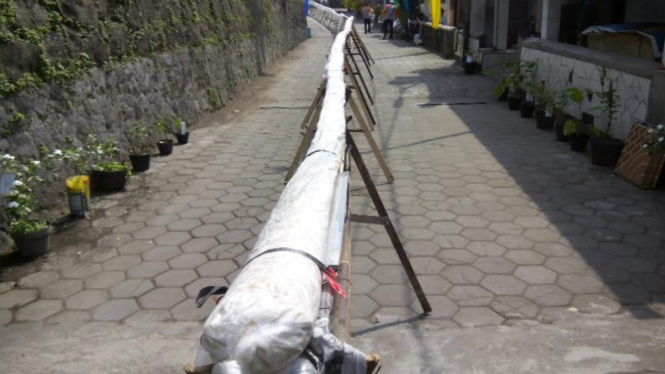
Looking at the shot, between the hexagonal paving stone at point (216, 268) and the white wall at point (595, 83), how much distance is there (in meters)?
5.33

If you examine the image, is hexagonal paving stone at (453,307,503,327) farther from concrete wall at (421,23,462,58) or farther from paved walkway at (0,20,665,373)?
concrete wall at (421,23,462,58)

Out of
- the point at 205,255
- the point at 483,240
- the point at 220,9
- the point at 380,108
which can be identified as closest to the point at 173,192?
the point at 205,255

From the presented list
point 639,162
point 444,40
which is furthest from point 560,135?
point 444,40

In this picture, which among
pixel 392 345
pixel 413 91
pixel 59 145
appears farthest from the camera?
Answer: pixel 413 91

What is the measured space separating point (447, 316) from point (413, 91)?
10.0 m

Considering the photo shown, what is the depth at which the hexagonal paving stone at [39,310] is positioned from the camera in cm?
386

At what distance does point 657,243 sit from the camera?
4.75m

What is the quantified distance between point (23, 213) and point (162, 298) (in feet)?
5.23

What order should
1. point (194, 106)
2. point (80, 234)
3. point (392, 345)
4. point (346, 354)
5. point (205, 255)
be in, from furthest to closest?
point (194, 106)
point (80, 234)
point (205, 255)
point (392, 345)
point (346, 354)

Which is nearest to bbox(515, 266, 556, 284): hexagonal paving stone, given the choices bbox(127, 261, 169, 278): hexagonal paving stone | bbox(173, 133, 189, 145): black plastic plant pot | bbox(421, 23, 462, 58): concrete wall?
bbox(127, 261, 169, 278): hexagonal paving stone

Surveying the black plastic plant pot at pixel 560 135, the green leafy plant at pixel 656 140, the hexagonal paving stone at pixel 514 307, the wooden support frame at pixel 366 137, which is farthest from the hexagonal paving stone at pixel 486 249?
the black plastic plant pot at pixel 560 135

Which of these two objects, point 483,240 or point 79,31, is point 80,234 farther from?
point 483,240

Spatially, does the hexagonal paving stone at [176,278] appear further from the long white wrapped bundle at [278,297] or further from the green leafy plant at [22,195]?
the long white wrapped bundle at [278,297]

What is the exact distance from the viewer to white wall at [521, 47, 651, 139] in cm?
691
